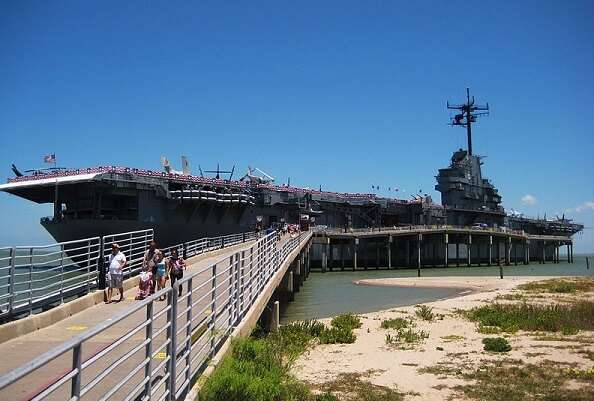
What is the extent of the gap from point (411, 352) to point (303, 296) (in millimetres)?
18827

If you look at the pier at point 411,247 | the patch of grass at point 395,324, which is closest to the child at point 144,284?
the patch of grass at point 395,324

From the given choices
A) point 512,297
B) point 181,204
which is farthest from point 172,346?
point 181,204

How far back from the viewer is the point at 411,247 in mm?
67188

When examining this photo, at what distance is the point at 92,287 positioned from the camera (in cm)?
1348

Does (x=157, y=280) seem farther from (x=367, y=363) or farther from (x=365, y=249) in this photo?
(x=365, y=249)

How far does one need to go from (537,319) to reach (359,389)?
891 cm

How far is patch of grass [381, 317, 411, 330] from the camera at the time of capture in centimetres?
1639

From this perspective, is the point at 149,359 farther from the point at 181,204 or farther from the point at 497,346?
the point at 181,204

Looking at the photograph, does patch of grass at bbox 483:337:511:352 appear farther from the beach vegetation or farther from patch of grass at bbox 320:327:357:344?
the beach vegetation

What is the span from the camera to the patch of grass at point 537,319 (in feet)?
49.8

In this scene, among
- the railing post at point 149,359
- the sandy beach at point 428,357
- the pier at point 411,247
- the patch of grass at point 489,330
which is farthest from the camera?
the pier at point 411,247

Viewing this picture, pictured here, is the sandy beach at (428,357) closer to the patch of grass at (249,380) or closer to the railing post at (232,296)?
the patch of grass at (249,380)

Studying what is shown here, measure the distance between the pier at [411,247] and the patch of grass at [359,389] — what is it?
145ft

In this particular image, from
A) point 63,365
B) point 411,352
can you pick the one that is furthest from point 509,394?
point 63,365
